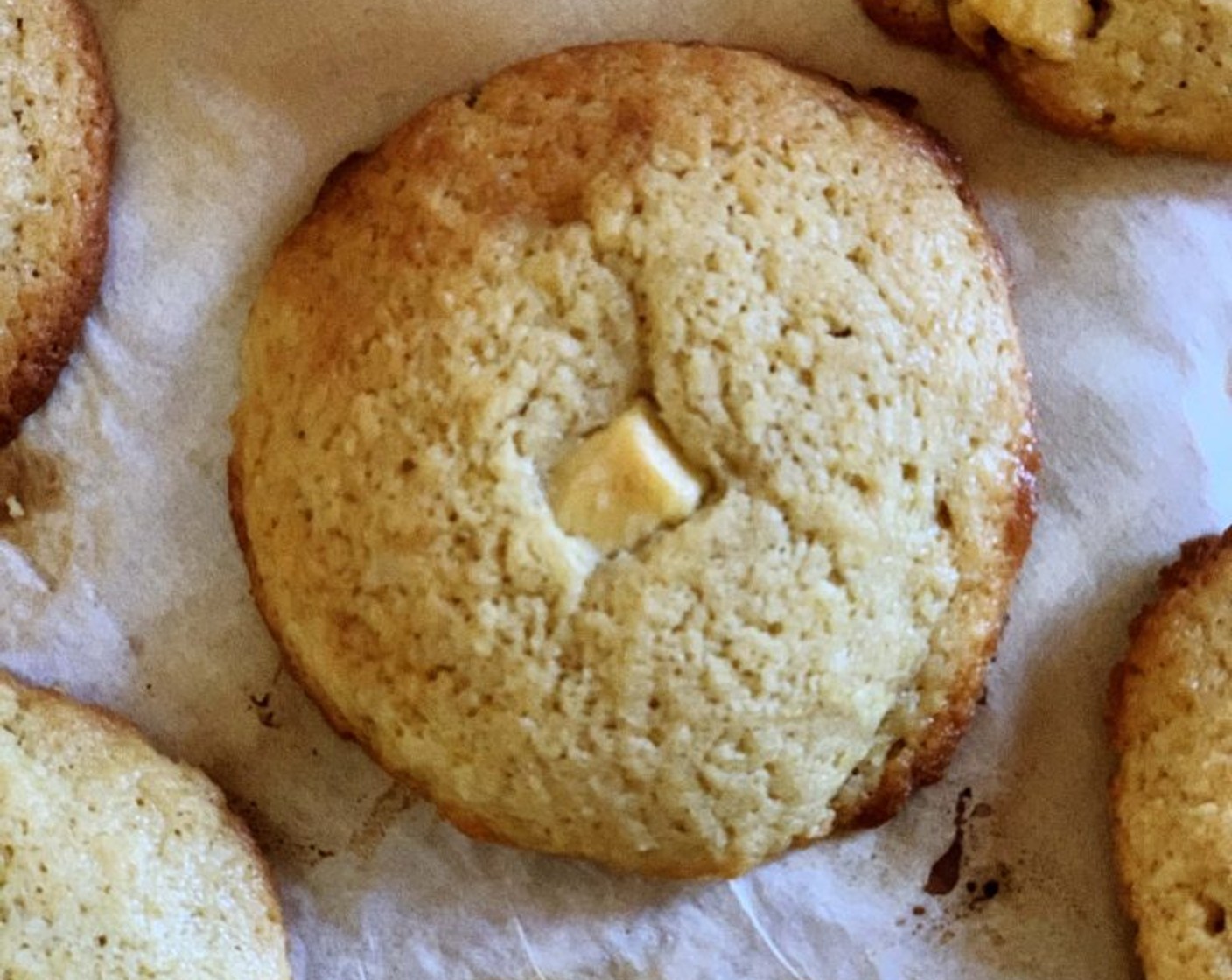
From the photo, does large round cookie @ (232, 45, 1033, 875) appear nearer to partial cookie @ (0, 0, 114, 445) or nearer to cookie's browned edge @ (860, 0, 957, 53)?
cookie's browned edge @ (860, 0, 957, 53)

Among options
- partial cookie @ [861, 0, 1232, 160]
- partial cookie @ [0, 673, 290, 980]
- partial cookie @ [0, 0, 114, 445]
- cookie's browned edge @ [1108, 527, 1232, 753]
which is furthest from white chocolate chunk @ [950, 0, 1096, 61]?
partial cookie @ [0, 673, 290, 980]

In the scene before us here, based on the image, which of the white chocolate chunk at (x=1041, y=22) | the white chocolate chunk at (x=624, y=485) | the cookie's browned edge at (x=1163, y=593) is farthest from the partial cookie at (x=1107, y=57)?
the white chocolate chunk at (x=624, y=485)

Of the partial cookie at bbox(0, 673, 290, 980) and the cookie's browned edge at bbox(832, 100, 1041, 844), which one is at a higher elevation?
the cookie's browned edge at bbox(832, 100, 1041, 844)

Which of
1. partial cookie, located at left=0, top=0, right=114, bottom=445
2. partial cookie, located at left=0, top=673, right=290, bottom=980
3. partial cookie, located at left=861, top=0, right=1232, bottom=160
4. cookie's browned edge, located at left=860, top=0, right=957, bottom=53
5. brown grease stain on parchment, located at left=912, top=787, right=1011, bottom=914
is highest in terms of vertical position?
partial cookie, located at left=861, top=0, right=1232, bottom=160

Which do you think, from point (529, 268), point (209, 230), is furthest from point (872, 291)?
point (209, 230)

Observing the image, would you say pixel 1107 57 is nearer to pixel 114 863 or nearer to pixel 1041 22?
pixel 1041 22

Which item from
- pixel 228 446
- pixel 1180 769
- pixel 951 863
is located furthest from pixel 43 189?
pixel 1180 769
